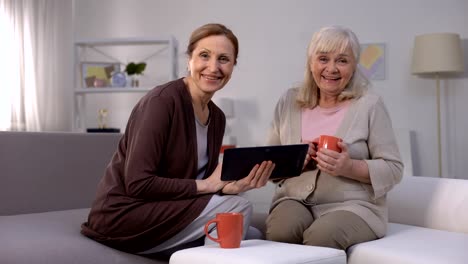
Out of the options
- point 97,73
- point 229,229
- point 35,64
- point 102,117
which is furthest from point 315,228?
point 102,117

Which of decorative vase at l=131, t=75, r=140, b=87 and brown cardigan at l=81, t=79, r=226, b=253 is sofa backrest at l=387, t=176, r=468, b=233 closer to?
brown cardigan at l=81, t=79, r=226, b=253

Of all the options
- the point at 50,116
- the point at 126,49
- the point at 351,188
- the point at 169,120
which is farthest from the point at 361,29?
the point at 169,120

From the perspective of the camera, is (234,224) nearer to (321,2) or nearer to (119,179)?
(119,179)

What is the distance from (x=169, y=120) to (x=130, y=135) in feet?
0.47

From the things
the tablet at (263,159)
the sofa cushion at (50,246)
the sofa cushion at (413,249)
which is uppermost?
the tablet at (263,159)

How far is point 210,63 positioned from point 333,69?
1.65 feet

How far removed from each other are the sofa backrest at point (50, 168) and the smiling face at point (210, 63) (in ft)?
2.90

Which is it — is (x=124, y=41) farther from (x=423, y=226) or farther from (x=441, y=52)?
(x=423, y=226)

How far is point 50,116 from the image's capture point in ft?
20.2

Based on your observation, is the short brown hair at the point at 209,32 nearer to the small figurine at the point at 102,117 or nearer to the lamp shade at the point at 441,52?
the lamp shade at the point at 441,52

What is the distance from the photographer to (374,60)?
18.4 feet

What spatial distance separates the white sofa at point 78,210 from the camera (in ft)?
6.58

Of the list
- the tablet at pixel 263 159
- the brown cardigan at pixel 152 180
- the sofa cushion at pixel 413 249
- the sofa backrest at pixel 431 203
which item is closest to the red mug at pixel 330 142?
the tablet at pixel 263 159

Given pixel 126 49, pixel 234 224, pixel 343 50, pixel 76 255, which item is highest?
pixel 126 49
